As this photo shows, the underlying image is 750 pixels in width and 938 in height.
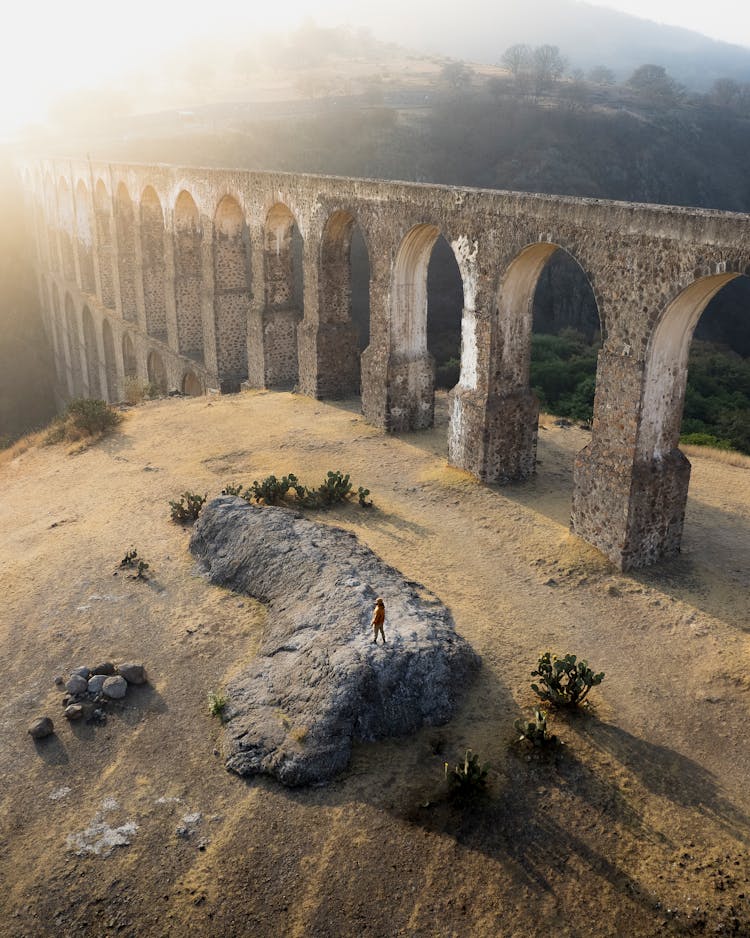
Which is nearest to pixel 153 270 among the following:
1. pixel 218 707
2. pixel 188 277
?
pixel 188 277

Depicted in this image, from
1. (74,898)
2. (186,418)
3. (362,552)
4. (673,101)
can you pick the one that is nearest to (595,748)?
(362,552)

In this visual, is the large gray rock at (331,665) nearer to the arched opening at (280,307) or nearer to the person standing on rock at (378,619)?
the person standing on rock at (378,619)

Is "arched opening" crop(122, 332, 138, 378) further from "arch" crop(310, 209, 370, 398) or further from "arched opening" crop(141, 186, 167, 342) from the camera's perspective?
"arch" crop(310, 209, 370, 398)

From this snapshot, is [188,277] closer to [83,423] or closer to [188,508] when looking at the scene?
[83,423]

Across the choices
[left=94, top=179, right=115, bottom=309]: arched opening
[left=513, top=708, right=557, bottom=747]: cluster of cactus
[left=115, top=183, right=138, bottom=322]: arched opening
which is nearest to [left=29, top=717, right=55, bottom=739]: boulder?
[left=513, top=708, right=557, bottom=747]: cluster of cactus

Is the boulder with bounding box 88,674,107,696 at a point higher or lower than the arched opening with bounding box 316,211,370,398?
lower

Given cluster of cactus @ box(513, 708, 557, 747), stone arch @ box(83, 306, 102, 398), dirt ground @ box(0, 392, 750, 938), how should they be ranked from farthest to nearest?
stone arch @ box(83, 306, 102, 398)
cluster of cactus @ box(513, 708, 557, 747)
dirt ground @ box(0, 392, 750, 938)
